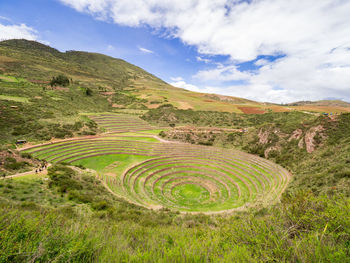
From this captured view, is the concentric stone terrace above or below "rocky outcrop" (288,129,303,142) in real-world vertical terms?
below

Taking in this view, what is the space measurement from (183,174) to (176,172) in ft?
3.64

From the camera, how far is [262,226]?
14.3 ft

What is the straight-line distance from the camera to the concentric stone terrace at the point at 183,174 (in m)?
15.7

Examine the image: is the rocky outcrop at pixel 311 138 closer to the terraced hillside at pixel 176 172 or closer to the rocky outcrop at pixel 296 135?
the rocky outcrop at pixel 296 135

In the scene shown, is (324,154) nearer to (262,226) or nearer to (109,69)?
(262,226)

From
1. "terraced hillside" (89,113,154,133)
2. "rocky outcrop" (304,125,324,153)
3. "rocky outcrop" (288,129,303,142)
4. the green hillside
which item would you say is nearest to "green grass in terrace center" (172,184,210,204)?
the green hillside

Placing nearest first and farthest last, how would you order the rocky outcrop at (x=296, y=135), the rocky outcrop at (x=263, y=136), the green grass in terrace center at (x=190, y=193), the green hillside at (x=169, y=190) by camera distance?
the green hillside at (x=169, y=190), the green grass in terrace center at (x=190, y=193), the rocky outcrop at (x=296, y=135), the rocky outcrop at (x=263, y=136)

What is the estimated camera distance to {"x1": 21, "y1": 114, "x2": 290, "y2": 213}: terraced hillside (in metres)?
→ 15.8

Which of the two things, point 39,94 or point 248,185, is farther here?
point 39,94

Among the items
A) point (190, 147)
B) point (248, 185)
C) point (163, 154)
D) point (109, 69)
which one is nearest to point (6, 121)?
point (163, 154)

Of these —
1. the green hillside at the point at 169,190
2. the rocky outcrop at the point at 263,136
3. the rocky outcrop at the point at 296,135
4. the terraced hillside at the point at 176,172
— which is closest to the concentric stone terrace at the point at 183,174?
the terraced hillside at the point at 176,172

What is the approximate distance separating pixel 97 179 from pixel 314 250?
56.6 feet

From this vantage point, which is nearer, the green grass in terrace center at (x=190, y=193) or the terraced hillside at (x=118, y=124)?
the green grass in terrace center at (x=190, y=193)

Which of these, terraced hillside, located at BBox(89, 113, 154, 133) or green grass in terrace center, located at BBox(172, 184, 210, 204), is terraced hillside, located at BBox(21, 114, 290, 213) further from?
terraced hillside, located at BBox(89, 113, 154, 133)
